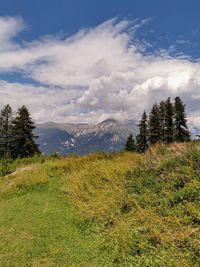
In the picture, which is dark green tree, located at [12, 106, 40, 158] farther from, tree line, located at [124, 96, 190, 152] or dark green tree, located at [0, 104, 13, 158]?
tree line, located at [124, 96, 190, 152]

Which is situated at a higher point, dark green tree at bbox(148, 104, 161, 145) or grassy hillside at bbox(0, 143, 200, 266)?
dark green tree at bbox(148, 104, 161, 145)

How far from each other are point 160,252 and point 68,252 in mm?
1710

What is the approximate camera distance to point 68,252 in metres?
2.93

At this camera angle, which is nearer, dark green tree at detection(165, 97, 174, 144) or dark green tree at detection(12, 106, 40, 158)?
dark green tree at detection(12, 106, 40, 158)

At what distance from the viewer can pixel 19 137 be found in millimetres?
30516

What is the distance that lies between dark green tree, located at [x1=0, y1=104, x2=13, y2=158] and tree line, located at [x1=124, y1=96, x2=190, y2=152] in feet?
97.9

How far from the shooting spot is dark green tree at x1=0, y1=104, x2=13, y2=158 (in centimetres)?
3256

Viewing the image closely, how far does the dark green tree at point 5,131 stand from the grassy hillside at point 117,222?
31.2 metres

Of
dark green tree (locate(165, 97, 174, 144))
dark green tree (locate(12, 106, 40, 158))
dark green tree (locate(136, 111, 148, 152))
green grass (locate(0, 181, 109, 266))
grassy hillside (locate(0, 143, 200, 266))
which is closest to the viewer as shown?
grassy hillside (locate(0, 143, 200, 266))

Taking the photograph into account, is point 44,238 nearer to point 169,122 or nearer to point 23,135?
point 23,135

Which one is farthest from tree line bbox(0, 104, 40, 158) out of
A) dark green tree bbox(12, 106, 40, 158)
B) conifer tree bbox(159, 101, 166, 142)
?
conifer tree bbox(159, 101, 166, 142)

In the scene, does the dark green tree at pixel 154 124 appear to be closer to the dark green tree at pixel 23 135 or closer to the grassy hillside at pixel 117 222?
the dark green tree at pixel 23 135

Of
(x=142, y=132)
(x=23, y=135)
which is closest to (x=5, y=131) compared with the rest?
(x=23, y=135)

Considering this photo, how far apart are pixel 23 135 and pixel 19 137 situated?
1.06 metres
